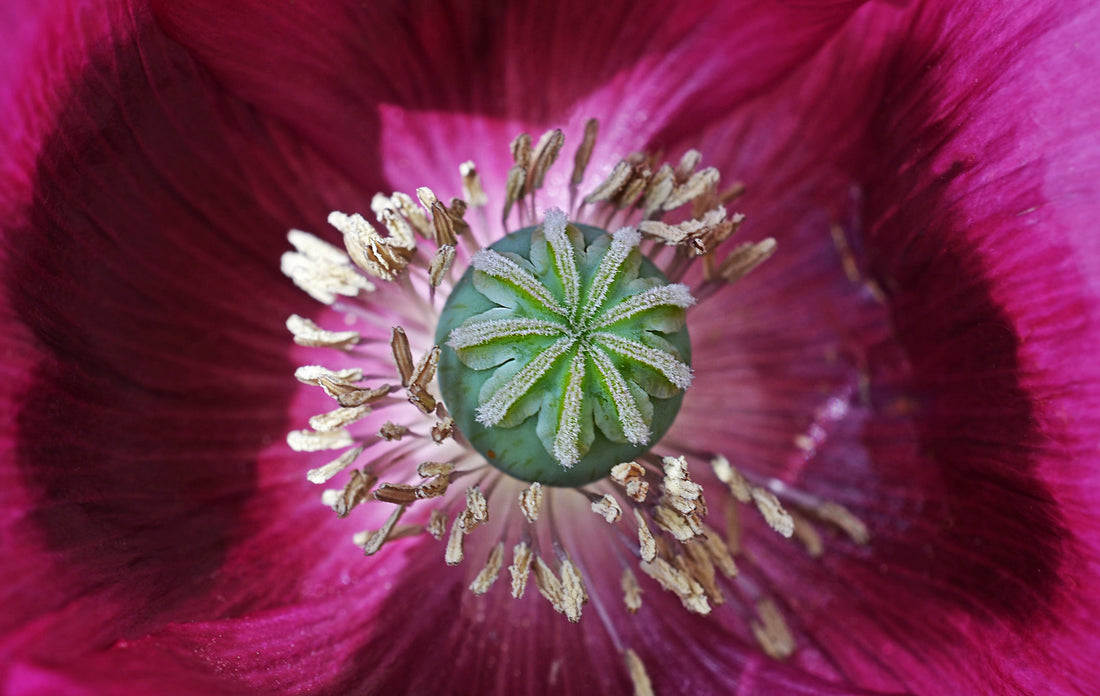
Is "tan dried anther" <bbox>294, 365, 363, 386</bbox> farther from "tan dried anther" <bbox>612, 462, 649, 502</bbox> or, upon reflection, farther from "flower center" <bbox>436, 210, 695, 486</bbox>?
"tan dried anther" <bbox>612, 462, 649, 502</bbox>

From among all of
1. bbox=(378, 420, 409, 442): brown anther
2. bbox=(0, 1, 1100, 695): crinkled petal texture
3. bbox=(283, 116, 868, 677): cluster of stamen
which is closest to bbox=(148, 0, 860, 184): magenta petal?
bbox=(0, 1, 1100, 695): crinkled petal texture

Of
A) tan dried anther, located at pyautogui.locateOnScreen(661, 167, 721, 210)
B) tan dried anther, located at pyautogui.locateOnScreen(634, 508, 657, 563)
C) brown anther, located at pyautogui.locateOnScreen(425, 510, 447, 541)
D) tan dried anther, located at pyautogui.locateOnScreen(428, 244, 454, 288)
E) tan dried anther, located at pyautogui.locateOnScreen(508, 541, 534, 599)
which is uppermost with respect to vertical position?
tan dried anther, located at pyautogui.locateOnScreen(661, 167, 721, 210)

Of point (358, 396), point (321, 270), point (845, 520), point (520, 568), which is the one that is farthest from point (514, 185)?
point (845, 520)

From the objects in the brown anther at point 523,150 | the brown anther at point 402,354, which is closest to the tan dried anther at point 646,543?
the brown anther at point 402,354

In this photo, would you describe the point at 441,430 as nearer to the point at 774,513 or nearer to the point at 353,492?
the point at 353,492

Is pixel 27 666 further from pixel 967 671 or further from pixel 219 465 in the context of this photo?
pixel 967 671
